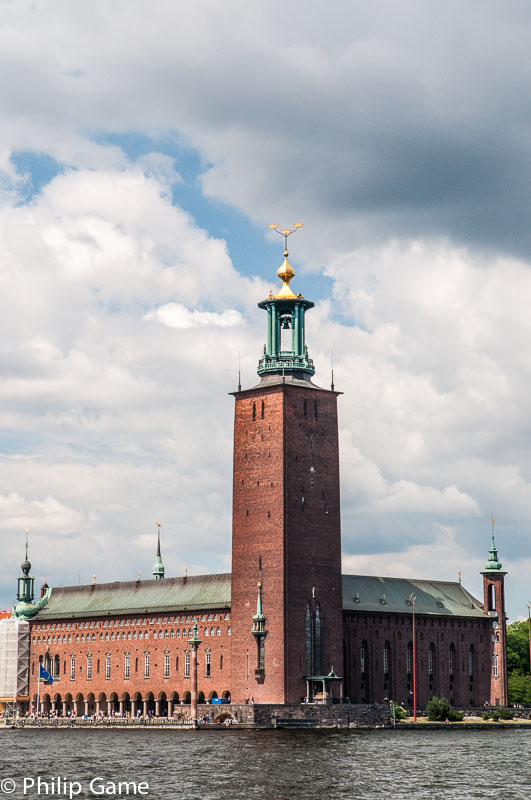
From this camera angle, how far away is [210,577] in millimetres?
128625

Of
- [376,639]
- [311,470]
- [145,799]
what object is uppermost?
[311,470]

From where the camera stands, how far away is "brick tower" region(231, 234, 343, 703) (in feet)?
373

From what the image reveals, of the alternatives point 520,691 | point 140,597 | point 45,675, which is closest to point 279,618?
point 140,597

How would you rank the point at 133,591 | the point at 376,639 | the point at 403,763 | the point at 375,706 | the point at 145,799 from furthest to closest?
1. the point at 133,591
2. the point at 376,639
3. the point at 375,706
4. the point at 403,763
5. the point at 145,799

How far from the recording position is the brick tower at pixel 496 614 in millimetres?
135875

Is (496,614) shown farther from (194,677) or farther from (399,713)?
(194,677)

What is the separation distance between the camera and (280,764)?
7319 cm

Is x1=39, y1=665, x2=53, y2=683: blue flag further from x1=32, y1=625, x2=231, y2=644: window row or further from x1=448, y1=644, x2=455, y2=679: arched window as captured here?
x1=448, y1=644, x2=455, y2=679: arched window

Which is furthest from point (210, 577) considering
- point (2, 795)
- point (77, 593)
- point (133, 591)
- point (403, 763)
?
point (2, 795)

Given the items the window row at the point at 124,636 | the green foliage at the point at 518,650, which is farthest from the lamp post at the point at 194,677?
the green foliage at the point at 518,650

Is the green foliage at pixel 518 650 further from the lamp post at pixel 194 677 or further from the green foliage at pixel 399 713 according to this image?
the lamp post at pixel 194 677

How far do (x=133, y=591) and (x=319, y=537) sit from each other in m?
26.4

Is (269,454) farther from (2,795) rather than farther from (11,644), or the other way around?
(2,795)

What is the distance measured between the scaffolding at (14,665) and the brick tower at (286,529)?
31.6 meters
